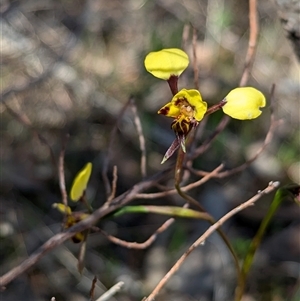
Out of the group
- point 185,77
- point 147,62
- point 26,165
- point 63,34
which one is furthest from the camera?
point 63,34

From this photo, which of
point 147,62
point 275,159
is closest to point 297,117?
point 275,159

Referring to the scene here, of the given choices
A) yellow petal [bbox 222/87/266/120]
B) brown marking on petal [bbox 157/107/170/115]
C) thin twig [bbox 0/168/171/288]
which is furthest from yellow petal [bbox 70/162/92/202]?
yellow petal [bbox 222/87/266/120]

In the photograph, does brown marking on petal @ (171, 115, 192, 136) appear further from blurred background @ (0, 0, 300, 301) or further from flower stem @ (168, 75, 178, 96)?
blurred background @ (0, 0, 300, 301)

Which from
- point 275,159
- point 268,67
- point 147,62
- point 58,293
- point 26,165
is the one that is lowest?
point 58,293

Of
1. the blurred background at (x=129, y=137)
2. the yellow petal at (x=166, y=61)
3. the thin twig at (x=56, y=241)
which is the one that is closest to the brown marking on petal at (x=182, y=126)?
the yellow petal at (x=166, y=61)

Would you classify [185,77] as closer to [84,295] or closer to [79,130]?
[79,130]

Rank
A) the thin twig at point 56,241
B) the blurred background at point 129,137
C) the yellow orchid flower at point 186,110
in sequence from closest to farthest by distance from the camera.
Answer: the yellow orchid flower at point 186,110 → the thin twig at point 56,241 → the blurred background at point 129,137

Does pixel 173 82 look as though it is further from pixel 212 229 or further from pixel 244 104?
pixel 212 229

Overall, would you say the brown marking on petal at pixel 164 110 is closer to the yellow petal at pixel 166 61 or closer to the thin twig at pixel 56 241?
the yellow petal at pixel 166 61
